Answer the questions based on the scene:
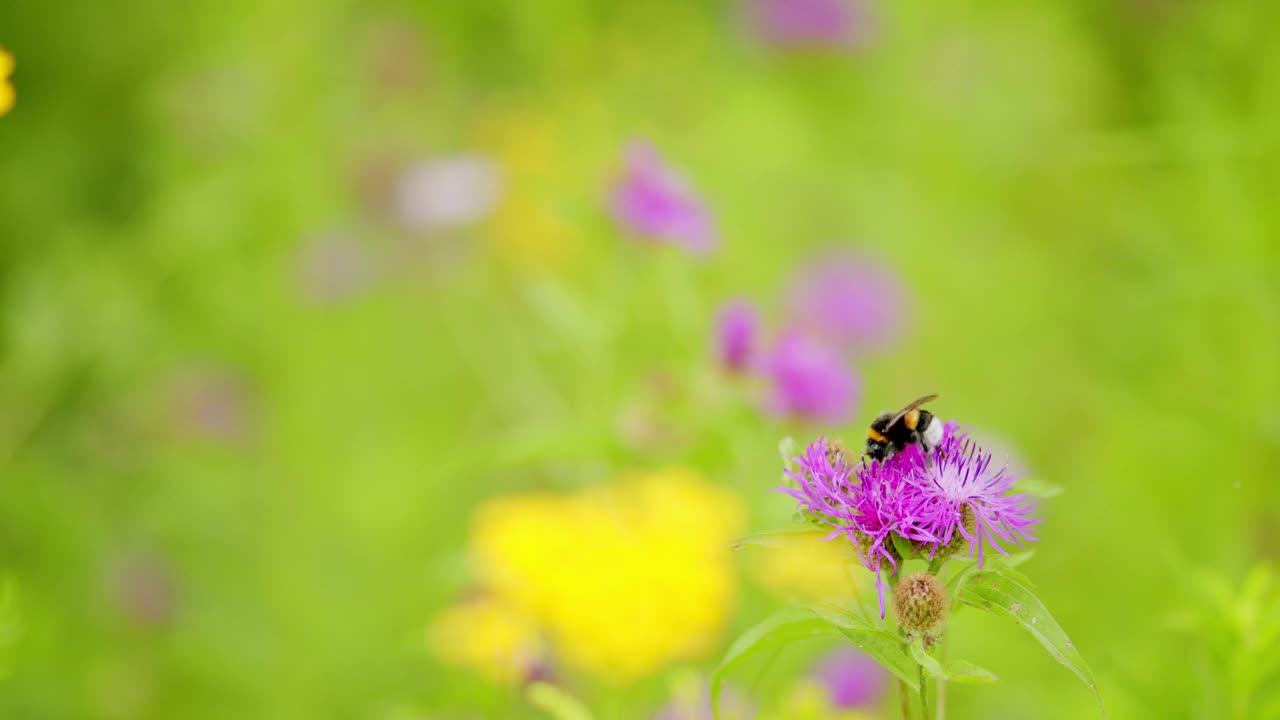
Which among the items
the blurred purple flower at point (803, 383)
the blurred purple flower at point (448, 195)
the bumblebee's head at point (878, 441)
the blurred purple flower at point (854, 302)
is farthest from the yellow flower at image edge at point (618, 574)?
the blurred purple flower at point (448, 195)

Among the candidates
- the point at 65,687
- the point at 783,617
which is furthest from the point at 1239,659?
the point at 65,687

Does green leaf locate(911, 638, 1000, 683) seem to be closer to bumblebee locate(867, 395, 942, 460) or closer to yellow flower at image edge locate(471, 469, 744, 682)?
bumblebee locate(867, 395, 942, 460)

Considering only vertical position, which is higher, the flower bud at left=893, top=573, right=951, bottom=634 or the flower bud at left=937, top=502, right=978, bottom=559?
the flower bud at left=937, top=502, right=978, bottom=559

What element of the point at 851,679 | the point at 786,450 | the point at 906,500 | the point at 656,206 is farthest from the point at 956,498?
the point at 851,679

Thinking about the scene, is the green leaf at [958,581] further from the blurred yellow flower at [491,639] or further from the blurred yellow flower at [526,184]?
the blurred yellow flower at [526,184]

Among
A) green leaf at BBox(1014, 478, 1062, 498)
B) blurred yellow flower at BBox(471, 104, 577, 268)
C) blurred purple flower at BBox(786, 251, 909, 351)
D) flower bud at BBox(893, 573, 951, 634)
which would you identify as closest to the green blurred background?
blurred yellow flower at BBox(471, 104, 577, 268)

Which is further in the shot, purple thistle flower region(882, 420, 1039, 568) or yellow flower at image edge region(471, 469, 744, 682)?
yellow flower at image edge region(471, 469, 744, 682)
